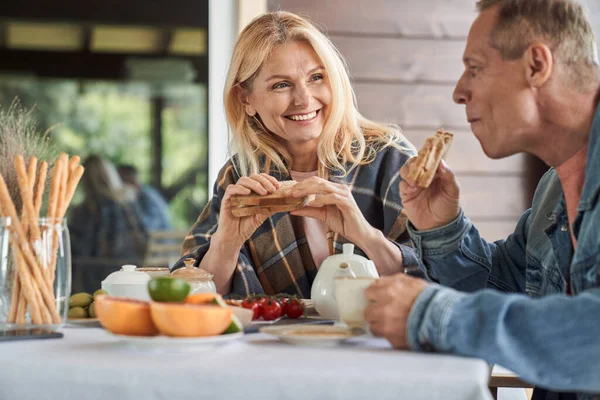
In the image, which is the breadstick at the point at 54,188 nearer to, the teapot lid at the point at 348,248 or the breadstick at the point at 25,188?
the breadstick at the point at 25,188

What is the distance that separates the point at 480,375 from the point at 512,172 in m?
3.51

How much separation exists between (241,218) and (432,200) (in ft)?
2.37

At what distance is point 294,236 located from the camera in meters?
2.65

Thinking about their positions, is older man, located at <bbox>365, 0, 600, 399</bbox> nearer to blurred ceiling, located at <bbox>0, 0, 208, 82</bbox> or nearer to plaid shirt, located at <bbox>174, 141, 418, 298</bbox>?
plaid shirt, located at <bbox>174, 141, 418, 298</bbox>

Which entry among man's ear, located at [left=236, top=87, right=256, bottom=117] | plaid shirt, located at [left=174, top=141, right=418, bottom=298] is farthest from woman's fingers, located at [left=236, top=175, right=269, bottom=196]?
man's ear, located at [left=236, top=87, right=256, bottom=117]

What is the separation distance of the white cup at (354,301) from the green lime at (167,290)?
296 mm

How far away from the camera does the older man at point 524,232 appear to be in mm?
1233

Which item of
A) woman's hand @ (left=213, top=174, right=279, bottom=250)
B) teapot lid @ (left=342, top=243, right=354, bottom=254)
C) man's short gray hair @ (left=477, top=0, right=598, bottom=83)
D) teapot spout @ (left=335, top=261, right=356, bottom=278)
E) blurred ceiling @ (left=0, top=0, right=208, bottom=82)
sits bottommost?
teapot spout @ (left=335, top=261, right=356, bottom=278)

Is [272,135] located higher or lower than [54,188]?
higher

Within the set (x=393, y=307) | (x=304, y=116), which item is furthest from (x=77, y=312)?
(x=304, y=116)

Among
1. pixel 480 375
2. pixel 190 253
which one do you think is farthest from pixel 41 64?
pixel 480 375

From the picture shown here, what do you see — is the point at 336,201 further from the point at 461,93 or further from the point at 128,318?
the point at 128,318

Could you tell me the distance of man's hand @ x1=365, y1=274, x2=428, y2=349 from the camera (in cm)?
133

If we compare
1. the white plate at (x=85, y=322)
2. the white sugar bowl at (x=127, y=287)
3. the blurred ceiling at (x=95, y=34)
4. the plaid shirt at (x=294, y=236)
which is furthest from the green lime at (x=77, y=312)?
the blurred ceiling at (x=95, y=34)
